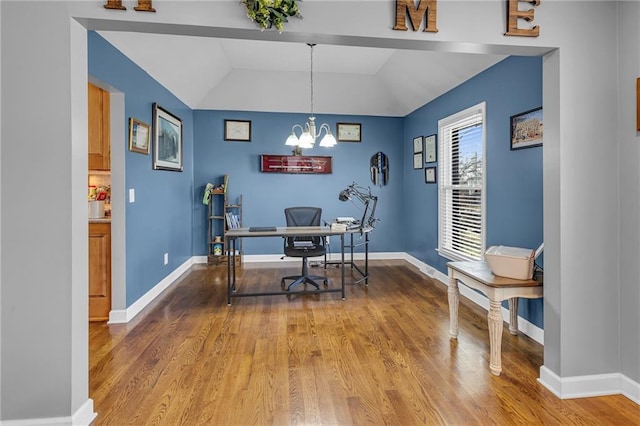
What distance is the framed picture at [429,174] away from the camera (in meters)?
4.80

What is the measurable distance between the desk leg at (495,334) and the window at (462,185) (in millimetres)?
1516

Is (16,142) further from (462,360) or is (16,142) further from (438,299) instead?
(438,299)

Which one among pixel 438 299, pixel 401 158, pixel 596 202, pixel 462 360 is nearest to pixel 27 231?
pixel 462 360

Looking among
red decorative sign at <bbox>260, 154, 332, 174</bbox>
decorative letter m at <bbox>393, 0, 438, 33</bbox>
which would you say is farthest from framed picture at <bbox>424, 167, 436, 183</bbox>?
decorative letter m at <bbox>393, 0, 438, 33</bbox>

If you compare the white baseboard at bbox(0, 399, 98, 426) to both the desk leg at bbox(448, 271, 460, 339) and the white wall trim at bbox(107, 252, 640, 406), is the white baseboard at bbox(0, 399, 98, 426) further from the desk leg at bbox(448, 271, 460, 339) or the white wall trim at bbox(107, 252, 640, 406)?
the desk leg at bbox(448, 271, 460, 339)

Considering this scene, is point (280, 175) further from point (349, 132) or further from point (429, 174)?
point (429, 174)

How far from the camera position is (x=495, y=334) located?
225cm

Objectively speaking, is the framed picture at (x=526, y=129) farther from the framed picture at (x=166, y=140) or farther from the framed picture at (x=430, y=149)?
the framed picture at (x=166, y=140)

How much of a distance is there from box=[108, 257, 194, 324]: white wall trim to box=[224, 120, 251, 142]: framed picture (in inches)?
83.5

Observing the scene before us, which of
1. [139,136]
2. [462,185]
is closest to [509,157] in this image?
[462,185]

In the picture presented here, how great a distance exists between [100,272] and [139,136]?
1.33 meters

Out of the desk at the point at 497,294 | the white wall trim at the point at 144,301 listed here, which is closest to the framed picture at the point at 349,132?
the white wall trim at the point at 144,301

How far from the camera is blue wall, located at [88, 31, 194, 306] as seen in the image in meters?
2.93

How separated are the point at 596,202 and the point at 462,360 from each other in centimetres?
132
